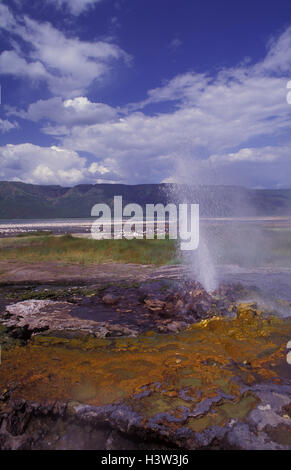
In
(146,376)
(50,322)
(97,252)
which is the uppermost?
(97,252)

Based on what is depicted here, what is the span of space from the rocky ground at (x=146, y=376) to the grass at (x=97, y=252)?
10.9 meters

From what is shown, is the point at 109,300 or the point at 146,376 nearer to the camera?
the point at 146,376

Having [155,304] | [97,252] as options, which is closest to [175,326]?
[155,304]

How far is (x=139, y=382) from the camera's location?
507 centimetres

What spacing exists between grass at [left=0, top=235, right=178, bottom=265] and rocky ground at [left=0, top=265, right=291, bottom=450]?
35.7ft

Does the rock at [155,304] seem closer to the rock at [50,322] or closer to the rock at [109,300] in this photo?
the rock at [109,300]

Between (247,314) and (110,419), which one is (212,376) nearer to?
(110,419)

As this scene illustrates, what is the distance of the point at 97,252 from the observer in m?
23.0

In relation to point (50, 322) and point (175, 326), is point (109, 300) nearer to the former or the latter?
point (50, 322)

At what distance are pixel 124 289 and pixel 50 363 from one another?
731 centimetres

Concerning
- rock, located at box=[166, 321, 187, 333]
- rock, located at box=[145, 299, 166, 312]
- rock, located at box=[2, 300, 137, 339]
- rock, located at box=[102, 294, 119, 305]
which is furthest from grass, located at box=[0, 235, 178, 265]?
rock, located at box=[166, 321, 187, 333]

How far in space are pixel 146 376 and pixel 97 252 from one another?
18.1 meters

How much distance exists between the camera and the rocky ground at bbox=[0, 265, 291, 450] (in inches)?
157

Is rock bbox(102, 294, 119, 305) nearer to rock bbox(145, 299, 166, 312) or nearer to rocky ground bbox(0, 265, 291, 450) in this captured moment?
rocky ground bbox(0, 265, 291, 450)
